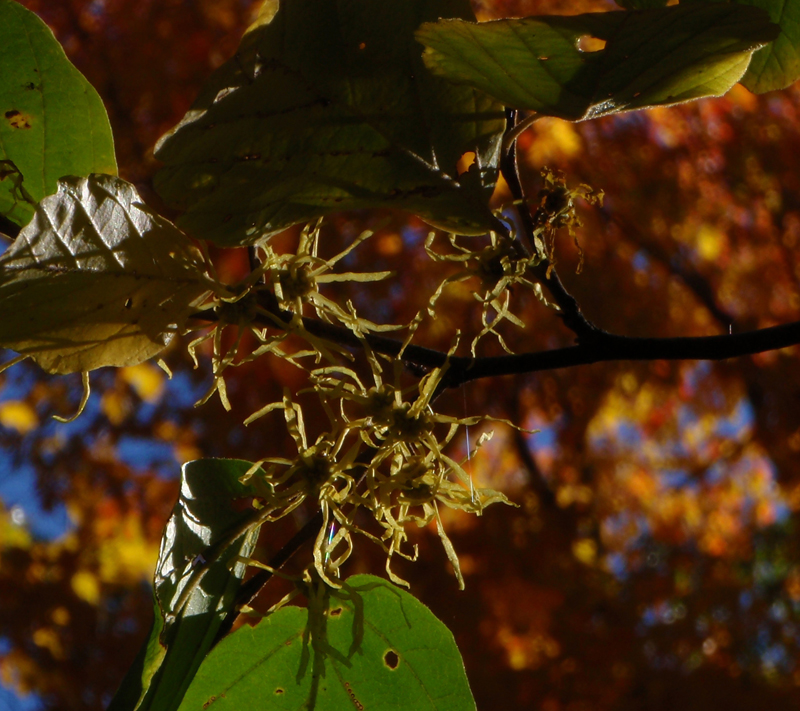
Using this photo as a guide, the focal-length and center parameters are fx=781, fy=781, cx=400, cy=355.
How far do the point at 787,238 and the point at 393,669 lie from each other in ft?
10.3

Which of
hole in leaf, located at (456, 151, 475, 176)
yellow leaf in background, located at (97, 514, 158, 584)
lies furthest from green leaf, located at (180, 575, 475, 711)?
yellow leaf in background, located at (97, 514, 158, 584)

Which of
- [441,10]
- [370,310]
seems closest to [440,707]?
[441,10]

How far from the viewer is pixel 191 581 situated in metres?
0.46

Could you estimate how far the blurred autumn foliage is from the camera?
264 centimetres

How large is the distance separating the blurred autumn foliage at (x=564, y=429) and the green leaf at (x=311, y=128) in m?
1.96

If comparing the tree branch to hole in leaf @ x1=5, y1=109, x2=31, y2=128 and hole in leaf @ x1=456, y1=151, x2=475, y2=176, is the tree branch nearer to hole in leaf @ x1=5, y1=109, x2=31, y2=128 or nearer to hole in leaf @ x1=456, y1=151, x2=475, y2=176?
hole in leaf @ x1=456, y1=151, x2=475, y2=176

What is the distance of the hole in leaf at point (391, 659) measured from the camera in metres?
0.54

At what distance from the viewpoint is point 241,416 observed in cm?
275

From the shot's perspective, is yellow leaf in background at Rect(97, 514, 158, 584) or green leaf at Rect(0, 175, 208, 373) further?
yellow leaf in background at Rect(97, 514, 158, 584)

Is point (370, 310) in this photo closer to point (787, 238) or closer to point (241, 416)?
point (241, 416)

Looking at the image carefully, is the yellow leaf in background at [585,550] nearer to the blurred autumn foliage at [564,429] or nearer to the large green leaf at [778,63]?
the blurred autumn foliage at [564,429]

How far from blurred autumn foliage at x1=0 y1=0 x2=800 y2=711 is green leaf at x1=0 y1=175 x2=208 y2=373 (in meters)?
1.93

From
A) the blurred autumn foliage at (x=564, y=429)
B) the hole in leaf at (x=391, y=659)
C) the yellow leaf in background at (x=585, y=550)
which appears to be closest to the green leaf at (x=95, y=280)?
the hole in leaf at (x=391, y=659)

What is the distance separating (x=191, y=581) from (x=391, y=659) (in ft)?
0.56
